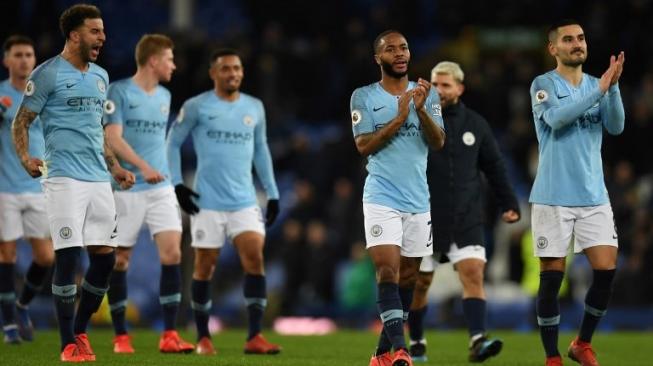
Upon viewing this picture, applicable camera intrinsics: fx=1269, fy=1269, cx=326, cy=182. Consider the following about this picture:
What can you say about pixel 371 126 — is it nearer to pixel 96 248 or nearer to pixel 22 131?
pixel 96 248

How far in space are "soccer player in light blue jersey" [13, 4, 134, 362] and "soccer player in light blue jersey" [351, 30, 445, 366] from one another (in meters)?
2.19

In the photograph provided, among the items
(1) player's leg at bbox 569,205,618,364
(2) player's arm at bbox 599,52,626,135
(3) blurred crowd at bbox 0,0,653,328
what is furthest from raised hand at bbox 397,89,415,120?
(3) blurred crowd at bbox 0,0,653,328

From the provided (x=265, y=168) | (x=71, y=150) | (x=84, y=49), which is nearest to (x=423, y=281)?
(x=265, y=168)

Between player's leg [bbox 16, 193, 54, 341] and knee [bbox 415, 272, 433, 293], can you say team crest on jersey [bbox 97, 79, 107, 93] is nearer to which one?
player's leg [bbox 16, 193, 54, 341]

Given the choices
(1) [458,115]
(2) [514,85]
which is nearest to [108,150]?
(1) [458,115]

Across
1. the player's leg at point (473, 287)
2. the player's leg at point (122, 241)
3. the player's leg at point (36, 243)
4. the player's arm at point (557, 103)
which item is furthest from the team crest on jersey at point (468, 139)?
the player's leg at point (36, 243)

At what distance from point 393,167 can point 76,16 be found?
9.55 ft

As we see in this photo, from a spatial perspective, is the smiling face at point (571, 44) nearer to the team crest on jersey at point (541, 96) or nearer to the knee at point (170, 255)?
→ the team crest on jersey at point (541, 96)

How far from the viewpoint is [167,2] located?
2622 centimetres

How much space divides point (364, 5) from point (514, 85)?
6029mm

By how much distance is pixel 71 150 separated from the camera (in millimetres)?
10406

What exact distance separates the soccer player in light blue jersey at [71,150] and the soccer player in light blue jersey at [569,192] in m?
3.53

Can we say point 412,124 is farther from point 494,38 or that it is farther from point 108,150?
point 494,38

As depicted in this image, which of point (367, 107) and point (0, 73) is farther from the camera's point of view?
point (0, 73)
